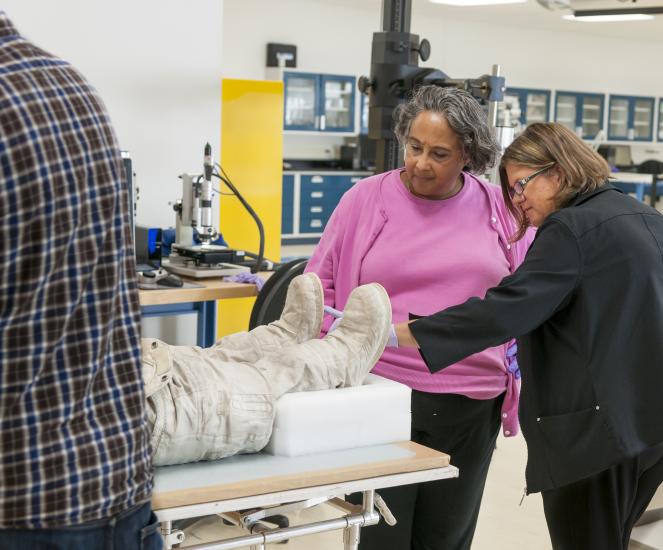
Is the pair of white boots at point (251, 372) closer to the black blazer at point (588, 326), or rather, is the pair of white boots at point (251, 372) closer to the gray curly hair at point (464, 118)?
the black blazer at point (588, 326)

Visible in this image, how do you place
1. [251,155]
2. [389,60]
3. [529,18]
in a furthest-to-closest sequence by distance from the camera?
[529,18], [251,155], [389,60]

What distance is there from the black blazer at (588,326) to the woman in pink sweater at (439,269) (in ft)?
0.74

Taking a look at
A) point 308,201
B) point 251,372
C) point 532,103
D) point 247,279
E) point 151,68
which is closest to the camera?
point 251,372

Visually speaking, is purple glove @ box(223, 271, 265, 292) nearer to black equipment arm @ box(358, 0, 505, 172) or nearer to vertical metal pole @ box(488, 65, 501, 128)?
black equipment arm @ box(358, 0, 505, 172)

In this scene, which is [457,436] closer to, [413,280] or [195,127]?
[413,280]

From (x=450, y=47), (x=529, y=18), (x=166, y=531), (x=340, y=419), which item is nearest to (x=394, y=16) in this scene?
(x=340, y=419)

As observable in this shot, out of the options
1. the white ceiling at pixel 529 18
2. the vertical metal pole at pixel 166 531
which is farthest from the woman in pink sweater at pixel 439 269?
the white ceiling at pixel 529 18

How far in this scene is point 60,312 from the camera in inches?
39.0

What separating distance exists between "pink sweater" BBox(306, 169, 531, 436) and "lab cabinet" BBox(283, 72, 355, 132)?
302 inches

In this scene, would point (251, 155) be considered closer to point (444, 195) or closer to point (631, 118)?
point (444, 195)

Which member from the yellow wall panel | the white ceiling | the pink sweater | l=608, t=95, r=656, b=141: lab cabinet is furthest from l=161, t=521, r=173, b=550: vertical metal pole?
l=608, t=95, r=656, b=141: lab cabinet

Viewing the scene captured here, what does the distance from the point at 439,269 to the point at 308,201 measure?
7.71 metres

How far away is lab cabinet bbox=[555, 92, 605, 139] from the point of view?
1193 centimetres

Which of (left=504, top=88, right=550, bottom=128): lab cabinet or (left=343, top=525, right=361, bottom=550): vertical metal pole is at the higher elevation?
(left=504, top=88, right=550, bottom=128): lab cabinet
